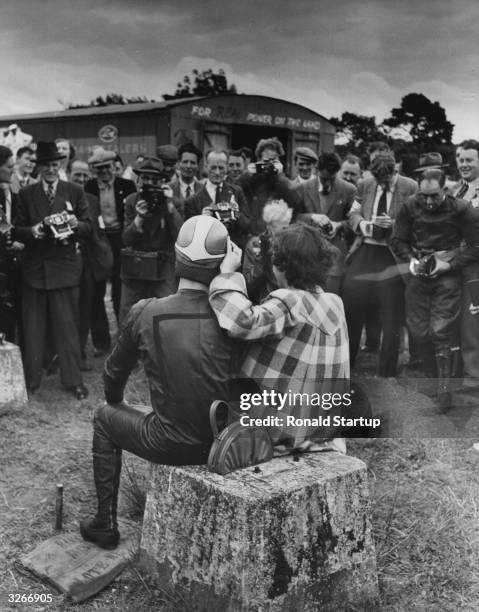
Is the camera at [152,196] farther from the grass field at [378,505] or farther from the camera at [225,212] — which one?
the grass field at [378,505]

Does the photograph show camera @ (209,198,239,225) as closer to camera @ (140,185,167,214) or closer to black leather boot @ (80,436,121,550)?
camera @ (140,185,167,214)

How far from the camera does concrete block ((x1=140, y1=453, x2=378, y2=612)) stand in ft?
7.87

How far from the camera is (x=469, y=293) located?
4.72 m

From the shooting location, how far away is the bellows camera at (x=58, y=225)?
4750 millimetres

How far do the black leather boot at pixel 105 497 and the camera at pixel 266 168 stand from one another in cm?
256

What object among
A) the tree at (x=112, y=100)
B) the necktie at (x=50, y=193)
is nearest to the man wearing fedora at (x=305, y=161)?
the necktie at (x=50, y=193)

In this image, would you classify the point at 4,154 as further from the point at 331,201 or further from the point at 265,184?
the point at 331,201

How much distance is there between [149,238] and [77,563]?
287 centimetres

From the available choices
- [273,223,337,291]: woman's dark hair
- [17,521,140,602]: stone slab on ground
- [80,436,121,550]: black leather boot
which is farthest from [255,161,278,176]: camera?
[17,521,140,602]: stone slab on ground

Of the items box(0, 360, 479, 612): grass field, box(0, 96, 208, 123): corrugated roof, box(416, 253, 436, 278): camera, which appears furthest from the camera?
box(0, 96, 208, 123): corrugated roof

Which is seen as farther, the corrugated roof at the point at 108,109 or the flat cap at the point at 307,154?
the corrugated roof at the point at 108,109

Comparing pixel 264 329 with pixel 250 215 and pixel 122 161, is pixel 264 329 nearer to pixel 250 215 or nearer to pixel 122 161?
pixel 250 215

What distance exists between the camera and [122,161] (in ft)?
27.9

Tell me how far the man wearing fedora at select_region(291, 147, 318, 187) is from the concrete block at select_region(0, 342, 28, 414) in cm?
249
